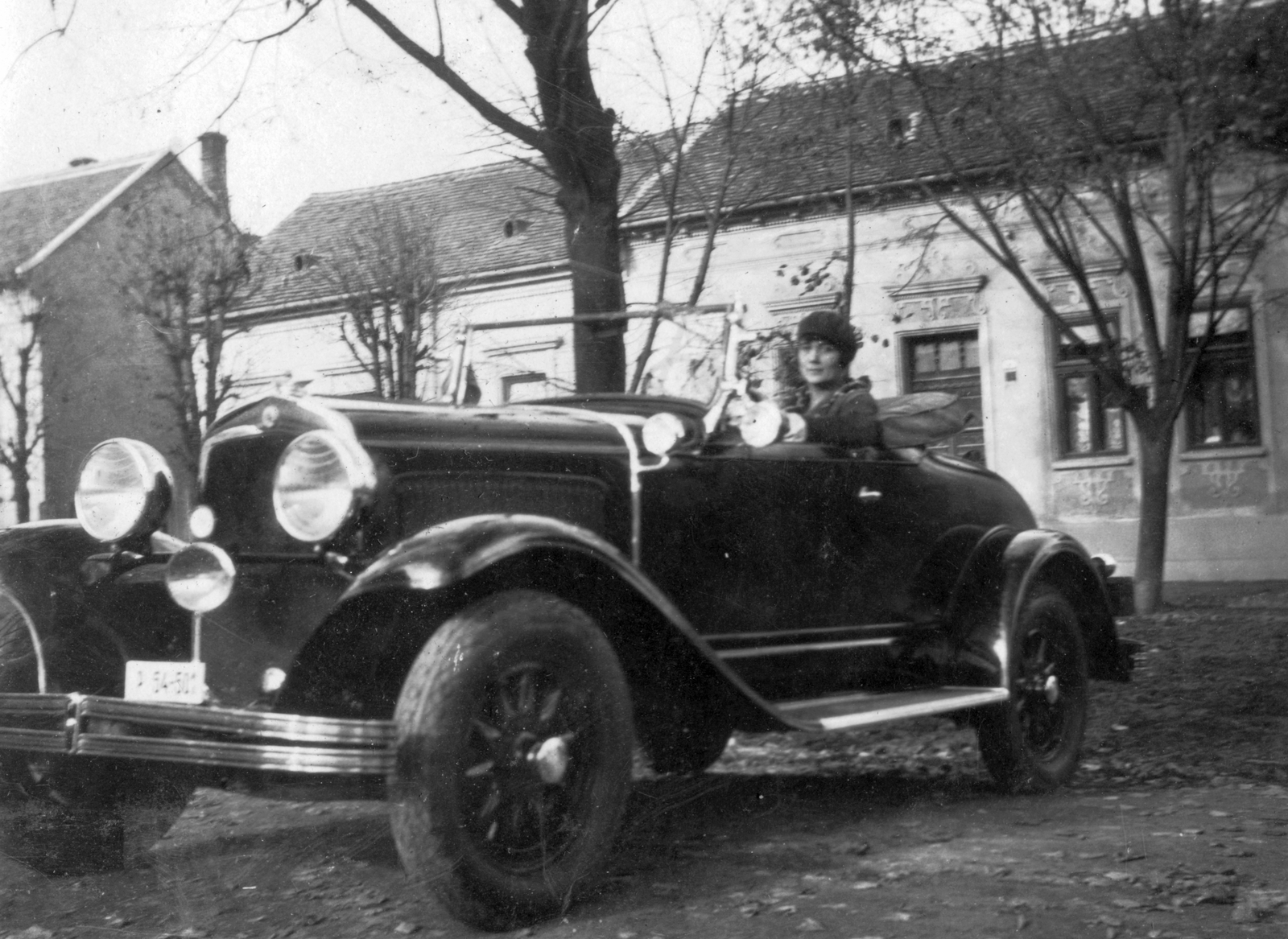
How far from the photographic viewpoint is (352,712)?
141 inches

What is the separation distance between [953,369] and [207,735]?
16164mm

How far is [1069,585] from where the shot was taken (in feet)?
18.5

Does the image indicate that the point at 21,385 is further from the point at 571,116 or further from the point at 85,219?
the point at 571,116

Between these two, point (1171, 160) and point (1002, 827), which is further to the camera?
point (1171, 160)

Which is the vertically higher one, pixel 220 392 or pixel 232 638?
pixel 220 392

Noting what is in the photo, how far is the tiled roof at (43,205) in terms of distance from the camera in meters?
14.3

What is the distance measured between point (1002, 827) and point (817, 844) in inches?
25.4

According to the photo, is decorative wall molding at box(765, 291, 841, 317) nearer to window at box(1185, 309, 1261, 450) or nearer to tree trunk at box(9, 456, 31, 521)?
window at box(1185, 309, 1261, 450)

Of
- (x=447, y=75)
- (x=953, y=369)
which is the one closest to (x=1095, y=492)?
(x=953, y=369)

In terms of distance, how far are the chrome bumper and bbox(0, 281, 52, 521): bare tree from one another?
13603 mm

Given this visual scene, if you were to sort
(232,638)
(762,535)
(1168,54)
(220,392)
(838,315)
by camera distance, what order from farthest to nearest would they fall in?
1. (220,392)
2. (1168,54)
3. (838,315)
4. (762,535)
5. (232,638)

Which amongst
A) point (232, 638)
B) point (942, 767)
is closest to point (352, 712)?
point (232, 638)

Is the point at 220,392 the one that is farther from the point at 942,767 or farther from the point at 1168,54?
the point at 942,767

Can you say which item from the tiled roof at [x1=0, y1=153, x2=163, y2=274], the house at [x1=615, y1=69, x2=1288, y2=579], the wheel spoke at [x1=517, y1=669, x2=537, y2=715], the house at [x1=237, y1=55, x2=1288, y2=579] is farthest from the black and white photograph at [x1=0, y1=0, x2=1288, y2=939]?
the house at [x1=615, y1=69, x2=1288, y2=579]
